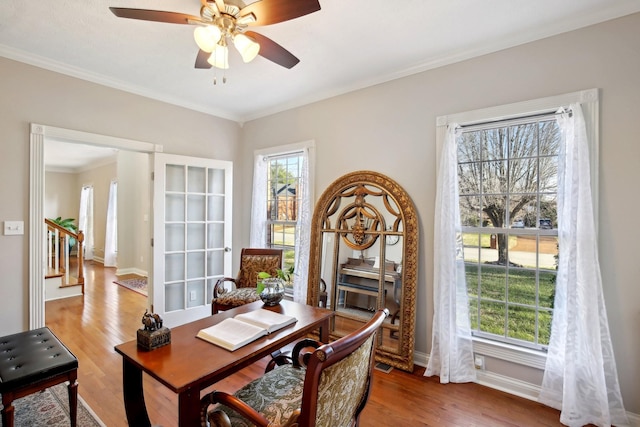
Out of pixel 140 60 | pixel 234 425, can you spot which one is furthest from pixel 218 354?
pixel 140 60

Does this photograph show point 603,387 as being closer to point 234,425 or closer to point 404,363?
point 404,363

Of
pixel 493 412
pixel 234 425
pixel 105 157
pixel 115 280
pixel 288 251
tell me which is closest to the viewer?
pixel 234 425

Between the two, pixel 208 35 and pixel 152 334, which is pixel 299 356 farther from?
pixel 208 35

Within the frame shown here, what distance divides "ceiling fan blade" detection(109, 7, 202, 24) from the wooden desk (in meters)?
1.71

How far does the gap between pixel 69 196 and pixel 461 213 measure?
35.3ft

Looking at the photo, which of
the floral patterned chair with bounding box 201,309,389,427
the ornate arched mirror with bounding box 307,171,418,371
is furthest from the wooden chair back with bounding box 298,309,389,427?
the ornate arched mirror with bounding box 307,171,418,371

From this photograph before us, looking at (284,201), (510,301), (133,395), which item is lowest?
(133,395)

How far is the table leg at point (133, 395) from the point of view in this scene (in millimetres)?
1535

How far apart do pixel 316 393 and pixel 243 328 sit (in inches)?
31.5

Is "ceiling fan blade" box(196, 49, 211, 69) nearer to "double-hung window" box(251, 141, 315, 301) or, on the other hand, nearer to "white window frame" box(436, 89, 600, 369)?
"double-hung window" box(251, 141, 315, 301)

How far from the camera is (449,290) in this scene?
2.57m

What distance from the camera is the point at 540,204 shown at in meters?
2.40

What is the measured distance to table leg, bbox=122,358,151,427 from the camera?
1.54 m

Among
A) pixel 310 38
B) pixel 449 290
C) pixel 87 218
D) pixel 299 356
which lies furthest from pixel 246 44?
pixel 87 218
